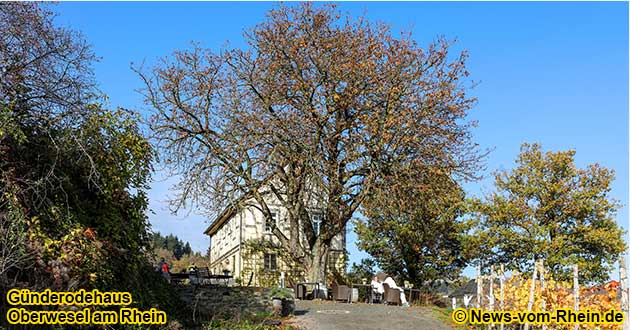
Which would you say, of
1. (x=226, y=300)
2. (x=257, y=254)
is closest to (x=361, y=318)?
(x=226, y=300)

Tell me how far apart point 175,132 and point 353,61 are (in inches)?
281

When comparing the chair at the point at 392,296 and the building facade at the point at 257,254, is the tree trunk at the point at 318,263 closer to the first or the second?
the chair at the point at 392,296

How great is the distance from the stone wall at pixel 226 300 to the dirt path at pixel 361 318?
108 cm

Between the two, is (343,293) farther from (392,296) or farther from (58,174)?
(58,174)

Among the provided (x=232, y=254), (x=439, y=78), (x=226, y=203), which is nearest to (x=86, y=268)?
(x=226, y=203)

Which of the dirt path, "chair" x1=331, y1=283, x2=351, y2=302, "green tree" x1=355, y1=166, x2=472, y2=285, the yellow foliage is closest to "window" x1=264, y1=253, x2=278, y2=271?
"green tree" x1=355, y1=166, x2=472, y2=285

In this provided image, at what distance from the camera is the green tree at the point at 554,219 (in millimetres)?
35094

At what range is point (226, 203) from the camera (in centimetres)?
2495

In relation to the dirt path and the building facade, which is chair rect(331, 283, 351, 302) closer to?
the dirt path

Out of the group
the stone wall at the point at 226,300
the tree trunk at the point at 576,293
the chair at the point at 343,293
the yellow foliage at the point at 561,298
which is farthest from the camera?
the chair at the point at 343,293

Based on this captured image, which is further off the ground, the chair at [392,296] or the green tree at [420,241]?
the green tree at [420,241]

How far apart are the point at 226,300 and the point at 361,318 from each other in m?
3.67

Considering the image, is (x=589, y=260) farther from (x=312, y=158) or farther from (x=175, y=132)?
(x=175, y=132)

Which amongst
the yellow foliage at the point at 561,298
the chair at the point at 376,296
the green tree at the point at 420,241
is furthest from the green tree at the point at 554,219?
the yellow foliage at the point at 561,298
